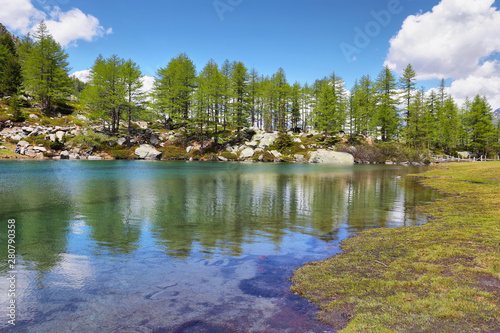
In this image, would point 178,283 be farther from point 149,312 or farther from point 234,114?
point 234,114

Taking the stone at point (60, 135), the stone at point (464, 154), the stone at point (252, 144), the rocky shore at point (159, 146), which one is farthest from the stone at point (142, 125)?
the stone at point (464, 154)

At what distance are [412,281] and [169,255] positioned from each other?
7.65 metres

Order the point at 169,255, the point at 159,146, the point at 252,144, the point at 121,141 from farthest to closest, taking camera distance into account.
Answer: the point at 252,144 < the point at 159,146 < the point at 121,141 < the point at 169,255

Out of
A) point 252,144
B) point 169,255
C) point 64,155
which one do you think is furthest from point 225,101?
point 169,255

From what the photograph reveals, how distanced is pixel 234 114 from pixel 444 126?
71.6 meters

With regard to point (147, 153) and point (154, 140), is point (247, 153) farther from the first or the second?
point (154, 140)

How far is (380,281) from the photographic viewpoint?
6.77 m

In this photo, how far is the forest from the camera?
6825 cm

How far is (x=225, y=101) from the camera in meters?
73.8

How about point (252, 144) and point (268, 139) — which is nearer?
point (252, 144)

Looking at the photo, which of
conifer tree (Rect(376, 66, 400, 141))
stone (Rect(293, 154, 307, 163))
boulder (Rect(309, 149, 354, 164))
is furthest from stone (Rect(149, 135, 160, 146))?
conifer tree (Rect(376, 66, 400, 141))

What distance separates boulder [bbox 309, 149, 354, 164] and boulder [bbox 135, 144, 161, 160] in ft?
135

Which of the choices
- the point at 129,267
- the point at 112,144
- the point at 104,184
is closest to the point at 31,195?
the point at 104,184

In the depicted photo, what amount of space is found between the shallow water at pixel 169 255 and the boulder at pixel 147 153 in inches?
1728
